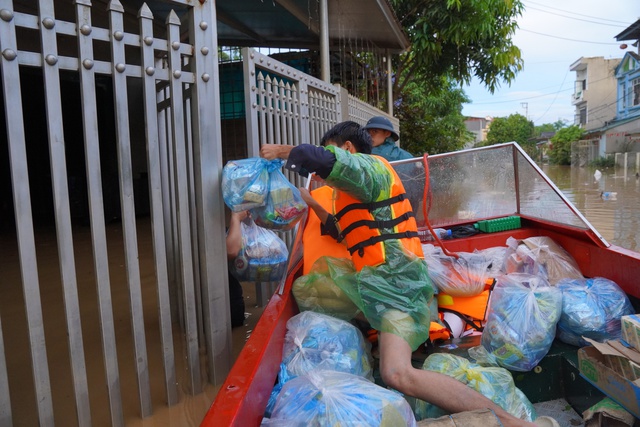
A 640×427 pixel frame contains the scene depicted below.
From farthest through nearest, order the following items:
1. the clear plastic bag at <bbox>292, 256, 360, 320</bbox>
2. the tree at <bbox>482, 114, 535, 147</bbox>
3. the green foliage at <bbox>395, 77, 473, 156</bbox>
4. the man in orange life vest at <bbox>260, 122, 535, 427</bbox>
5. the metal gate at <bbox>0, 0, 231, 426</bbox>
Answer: the tree at <bbox>482, 114, 535, 147</bbox> → the green foliage at <bbox>395, 77, 473, 156</bbox> → the clear plastic bag at <bbox>292, 256, 360, 320</bbox> → the man in orange life vest at <bbox>260, 122, 535, 427</bbox> → the metal gate at <bbox>0, 0, 231, 426</bbox>

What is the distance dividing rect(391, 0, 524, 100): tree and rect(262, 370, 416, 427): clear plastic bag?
8118mm

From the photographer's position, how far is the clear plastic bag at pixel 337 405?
1390mm

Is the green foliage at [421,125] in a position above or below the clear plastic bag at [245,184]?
above

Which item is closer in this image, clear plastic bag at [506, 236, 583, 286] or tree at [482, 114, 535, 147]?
clear plastic bag at [506, 236, 583, 286]

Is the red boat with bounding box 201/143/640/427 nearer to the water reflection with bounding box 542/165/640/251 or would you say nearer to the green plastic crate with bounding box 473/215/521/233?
the green plastic crate with bounding box 473/215/521/233

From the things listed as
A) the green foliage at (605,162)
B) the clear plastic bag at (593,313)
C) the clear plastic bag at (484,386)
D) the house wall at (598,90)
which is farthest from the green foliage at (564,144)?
the clear plastic bag at (484,386)

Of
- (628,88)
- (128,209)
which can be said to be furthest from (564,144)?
(128,209)

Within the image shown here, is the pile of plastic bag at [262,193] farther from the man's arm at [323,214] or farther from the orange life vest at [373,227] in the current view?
the orange life vest at [373,227]

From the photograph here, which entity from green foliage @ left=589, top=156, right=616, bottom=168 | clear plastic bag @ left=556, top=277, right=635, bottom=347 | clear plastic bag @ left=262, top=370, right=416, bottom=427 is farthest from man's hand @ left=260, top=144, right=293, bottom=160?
green foliage @ left=589, top=156, right=616, bottom=168

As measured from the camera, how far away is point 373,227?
2299 millimetres

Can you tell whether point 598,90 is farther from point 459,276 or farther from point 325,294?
point 325,294

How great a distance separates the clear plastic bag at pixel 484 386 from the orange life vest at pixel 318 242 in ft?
2.66

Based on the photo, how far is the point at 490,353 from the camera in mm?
2395

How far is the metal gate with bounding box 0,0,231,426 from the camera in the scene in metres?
1.74
